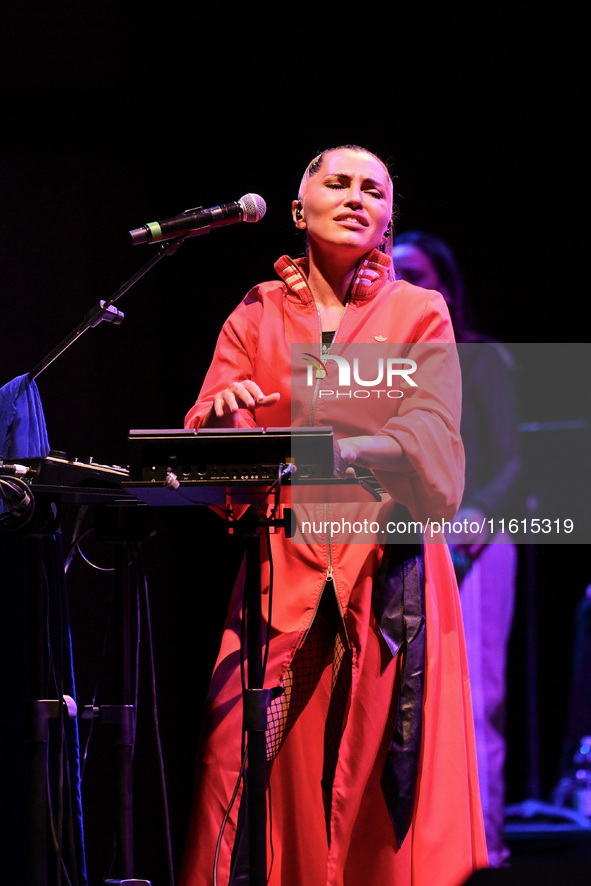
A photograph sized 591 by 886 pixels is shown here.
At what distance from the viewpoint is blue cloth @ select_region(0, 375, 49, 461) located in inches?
87.9

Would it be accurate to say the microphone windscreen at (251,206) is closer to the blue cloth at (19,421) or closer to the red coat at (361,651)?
the red coat at (361,651)

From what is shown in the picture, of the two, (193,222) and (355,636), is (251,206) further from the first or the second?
(355,636)

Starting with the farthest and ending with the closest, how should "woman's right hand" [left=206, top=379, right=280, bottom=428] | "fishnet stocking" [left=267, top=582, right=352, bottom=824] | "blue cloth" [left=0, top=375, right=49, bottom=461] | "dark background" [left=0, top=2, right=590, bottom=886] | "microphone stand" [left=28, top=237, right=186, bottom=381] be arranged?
"dark background" [left=0, top=2, right=590, bottom=886] < "blue cloth" [left=0, top=375, right=49, bottom=461] < "microphone stand" [left=28, top=237, right=186, bottom=381] < "fishnet stocking" [left=267, top=582, right=352, bottom=824] < "woman's right hand" [left=206, top=379, right=280, bottom=428]

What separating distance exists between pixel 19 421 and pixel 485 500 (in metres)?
1.54

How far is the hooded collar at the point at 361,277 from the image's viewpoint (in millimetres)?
Answer: 1940

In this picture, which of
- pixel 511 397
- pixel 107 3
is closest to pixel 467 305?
pixel 511 397

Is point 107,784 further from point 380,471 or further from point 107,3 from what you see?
point 107,3

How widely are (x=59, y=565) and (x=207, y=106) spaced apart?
186cm

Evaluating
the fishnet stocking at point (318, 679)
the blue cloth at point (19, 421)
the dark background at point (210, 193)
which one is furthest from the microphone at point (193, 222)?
the dark background at point (210, 193)

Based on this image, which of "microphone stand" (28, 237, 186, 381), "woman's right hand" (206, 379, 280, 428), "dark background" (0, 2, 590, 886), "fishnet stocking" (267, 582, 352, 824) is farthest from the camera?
"dark background" (0, 2, 590, 886)

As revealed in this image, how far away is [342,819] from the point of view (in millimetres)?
1629

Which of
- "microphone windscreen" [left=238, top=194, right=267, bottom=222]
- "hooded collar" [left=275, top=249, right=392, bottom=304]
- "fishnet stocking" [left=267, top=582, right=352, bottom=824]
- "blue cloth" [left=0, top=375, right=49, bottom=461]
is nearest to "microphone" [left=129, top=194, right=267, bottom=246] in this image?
"microphone windscreen" [left=238, top=194, right=267, bottom=222]

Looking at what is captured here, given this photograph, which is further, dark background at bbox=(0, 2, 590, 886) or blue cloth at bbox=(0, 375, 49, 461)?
dark background at bbox=(0, 2, 590, 886)

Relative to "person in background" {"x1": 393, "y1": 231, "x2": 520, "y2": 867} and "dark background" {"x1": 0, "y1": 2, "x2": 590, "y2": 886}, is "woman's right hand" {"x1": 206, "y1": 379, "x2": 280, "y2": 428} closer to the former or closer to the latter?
"dark background" {"x1": 0, "y1": 2, "x2": 590, "y2": 886}
